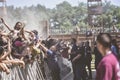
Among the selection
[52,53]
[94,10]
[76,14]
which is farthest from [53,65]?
[76,14]

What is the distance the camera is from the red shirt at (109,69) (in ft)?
Answer: 19.3

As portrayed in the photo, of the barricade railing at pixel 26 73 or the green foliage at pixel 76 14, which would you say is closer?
the barricade railing at pixel 26 73

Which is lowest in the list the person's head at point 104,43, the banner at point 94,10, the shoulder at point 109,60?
the banner at point 94,10

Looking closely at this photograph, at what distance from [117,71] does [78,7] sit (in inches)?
6063

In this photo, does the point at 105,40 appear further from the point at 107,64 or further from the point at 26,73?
the point at 26,73

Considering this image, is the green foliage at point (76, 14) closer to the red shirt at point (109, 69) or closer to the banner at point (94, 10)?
the banner at point (94, 10)

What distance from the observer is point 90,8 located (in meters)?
95.0

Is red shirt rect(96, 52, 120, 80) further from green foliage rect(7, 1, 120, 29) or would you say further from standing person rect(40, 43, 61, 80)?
green foliage rect(7, 1, 120, 29)

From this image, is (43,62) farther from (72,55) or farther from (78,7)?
(78,7)

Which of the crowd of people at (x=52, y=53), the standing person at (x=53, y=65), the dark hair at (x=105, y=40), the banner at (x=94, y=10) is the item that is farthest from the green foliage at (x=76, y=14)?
the dark hair at (x=105, y=40)

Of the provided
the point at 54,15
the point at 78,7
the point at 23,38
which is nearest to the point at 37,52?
the point at 23,38

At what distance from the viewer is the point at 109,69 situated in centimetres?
589

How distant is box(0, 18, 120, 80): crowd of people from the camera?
5.99 metres

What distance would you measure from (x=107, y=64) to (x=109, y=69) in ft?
0.22
